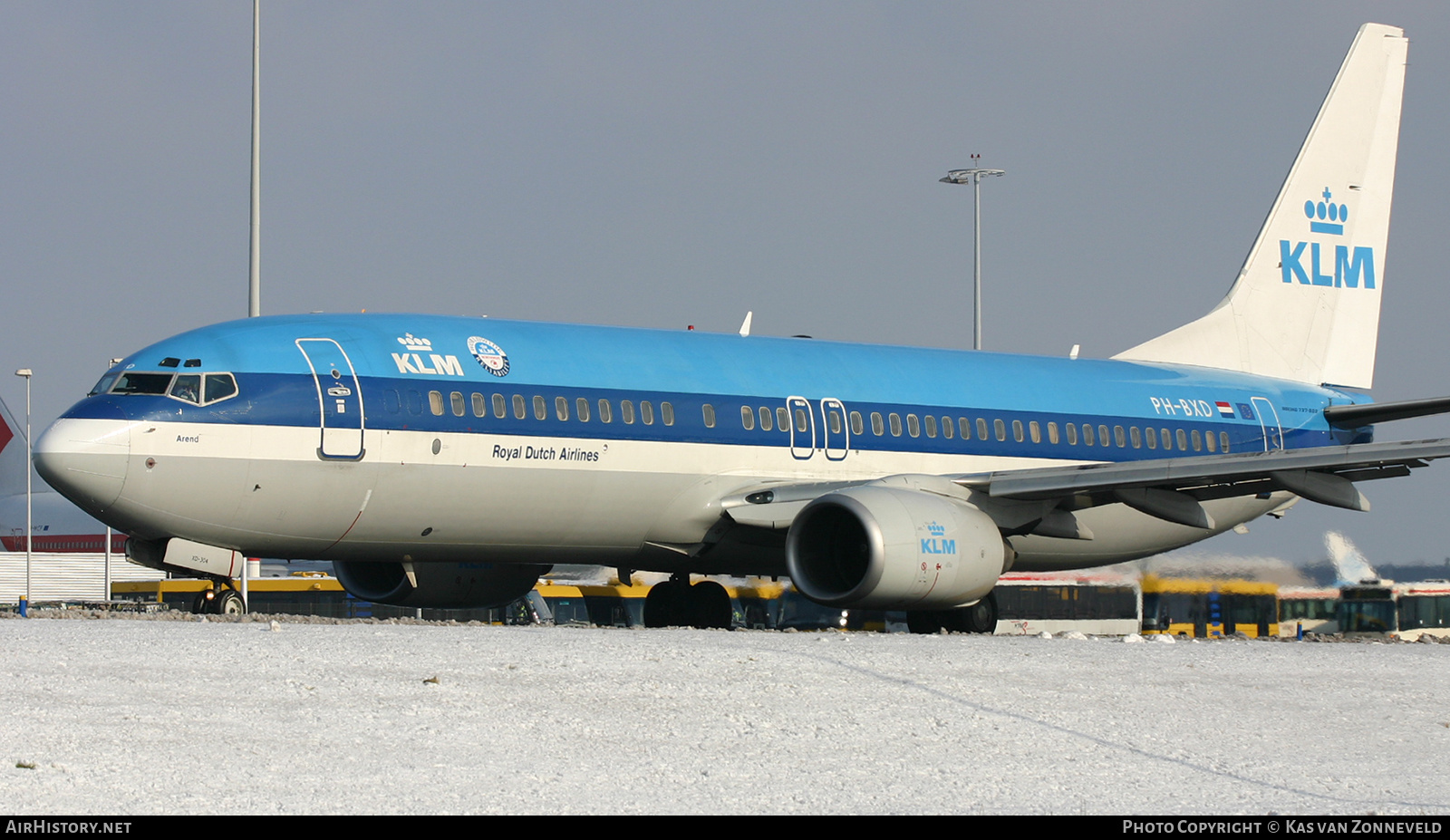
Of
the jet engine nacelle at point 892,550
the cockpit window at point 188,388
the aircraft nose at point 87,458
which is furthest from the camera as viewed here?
the jet engine nacelle at point 892,550

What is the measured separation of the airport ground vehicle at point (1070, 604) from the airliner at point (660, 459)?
5375 mm

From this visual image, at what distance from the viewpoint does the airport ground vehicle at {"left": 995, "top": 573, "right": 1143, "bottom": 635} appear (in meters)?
31.6

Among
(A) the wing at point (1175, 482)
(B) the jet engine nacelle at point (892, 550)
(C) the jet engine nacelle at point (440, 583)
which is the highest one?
(A) the wing at point (1175, 482)

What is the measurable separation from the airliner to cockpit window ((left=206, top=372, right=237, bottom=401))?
0.04 meters

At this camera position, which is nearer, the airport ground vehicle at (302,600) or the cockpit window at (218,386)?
the cockpit window at (218,386)

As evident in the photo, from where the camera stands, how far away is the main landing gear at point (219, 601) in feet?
57.0

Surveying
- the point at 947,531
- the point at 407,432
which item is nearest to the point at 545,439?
the point at 407,432

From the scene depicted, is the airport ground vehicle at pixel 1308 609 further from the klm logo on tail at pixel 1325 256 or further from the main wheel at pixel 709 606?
the main wheel at pixel 709 606

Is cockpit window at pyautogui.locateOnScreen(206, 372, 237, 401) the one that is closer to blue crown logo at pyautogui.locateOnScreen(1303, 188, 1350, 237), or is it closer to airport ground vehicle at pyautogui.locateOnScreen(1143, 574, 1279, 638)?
airport ground vehicle at pyautogui.locateOnScreen(1143, 574, 1279, 638)

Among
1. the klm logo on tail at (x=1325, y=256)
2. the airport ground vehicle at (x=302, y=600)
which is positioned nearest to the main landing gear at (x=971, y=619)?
the klm logo on tail at (x=1325, y=256)

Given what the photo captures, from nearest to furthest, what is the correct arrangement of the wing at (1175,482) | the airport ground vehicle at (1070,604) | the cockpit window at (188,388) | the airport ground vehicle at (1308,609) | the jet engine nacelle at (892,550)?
1. the cockpit window at (188,388)
2. the jet engine nacelle at (892,550)
3. the wing at (1175,482)
4. the airport ground vehicle at (1308,609)
5. the airport ground vehicle at (1070,604)

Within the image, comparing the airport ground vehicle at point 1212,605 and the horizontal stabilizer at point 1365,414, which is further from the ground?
the horizontal stabilizer at point 1365,414

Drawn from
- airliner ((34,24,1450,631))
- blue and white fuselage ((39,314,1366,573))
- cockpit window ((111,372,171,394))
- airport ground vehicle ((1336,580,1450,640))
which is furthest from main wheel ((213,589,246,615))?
airport ground vehicle ((1336,580,1450,640))

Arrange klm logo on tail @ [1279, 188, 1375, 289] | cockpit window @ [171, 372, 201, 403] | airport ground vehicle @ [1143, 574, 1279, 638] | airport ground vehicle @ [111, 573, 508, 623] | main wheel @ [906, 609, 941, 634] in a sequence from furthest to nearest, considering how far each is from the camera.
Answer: airport ground vehicle @ [111, 573, 508, 623]
klm logo on tail @ [1279, 188, 1375, 289]
airport ground vehicle @ [1143, 574, 1279, 638]
main wheel @ [906, 609, 941, 634]
cockpit window @ [171, 372, 201, 403]
